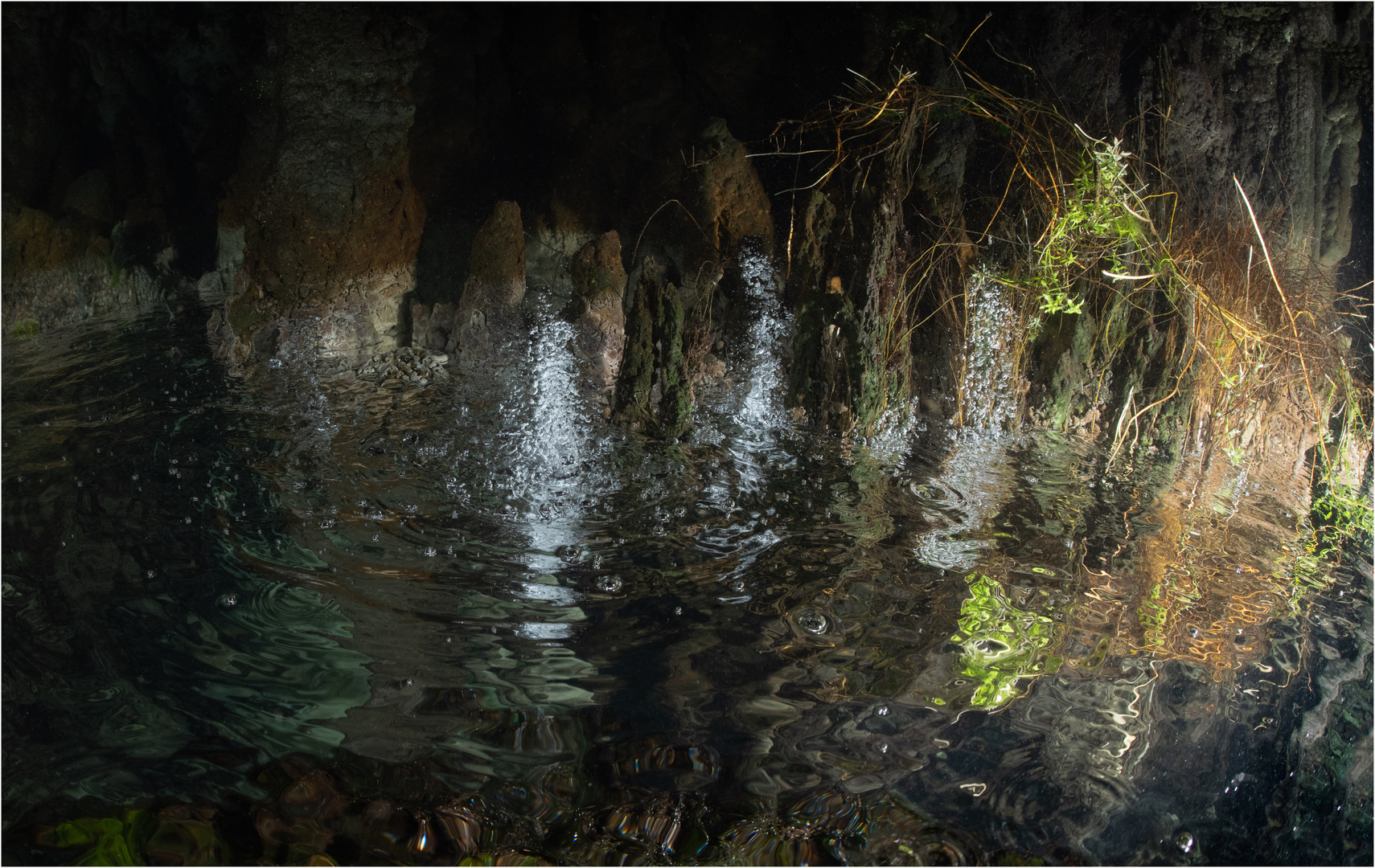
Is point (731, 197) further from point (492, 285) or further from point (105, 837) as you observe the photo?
point (105, 837)

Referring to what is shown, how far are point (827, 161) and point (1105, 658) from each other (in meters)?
0.64

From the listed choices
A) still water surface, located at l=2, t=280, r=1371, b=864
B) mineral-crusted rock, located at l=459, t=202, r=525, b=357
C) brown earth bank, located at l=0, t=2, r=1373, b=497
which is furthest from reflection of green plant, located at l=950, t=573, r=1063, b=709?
mineral-crusted rock, located at l=459, t=202, r=525, b=357

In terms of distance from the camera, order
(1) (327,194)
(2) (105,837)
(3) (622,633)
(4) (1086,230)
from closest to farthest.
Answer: (2) (105,837) < (3) (622,633) < (1) (327,194) < (4) (1086,230)

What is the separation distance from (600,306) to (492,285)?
0.41 ft

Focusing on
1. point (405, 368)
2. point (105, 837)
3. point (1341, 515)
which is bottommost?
point (105, 837)

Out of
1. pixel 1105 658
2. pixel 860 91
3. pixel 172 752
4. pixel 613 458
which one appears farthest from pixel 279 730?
pixel 860 91

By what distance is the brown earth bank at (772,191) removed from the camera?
34.0 inches

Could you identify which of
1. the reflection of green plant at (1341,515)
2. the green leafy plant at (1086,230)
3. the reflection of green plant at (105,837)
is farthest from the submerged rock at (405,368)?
the reflection of green plant at (1341,515)

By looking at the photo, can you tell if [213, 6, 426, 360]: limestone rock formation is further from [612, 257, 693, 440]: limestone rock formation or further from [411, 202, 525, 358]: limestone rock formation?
[612, 257, 693, 440]: limestone rock formation

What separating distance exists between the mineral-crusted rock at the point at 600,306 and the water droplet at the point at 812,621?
0.35m

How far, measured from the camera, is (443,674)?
2.18 feet

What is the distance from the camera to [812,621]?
2.44ft

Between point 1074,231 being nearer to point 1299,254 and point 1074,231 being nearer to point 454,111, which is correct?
point 1299,254

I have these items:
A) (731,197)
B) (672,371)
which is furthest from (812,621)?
(731,197)
